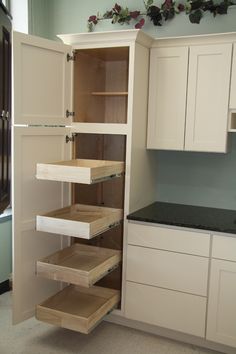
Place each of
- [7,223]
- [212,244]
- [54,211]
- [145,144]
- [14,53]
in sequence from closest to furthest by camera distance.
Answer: [14,53]
[212,244]
[54,211]
[145,144]
[7,223]

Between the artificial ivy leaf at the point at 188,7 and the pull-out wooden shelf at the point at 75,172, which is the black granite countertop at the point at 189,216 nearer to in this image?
the pull-out wooden shelf at the point at 75,172

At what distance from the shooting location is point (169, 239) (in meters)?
2.61

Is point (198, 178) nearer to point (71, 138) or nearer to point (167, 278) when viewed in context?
point (167, 278)

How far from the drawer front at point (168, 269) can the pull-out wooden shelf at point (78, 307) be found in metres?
0.26

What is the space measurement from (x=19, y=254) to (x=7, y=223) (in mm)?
909

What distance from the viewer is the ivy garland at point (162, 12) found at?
2.81m

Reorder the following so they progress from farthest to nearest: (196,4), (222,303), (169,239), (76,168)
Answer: (196,4)
(169,239)
(222,303)
(76,168)

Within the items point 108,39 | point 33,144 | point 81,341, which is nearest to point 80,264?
point 81,341

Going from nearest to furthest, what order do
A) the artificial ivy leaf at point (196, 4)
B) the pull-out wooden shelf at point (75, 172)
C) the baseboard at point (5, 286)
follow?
the pull-out wooden shelf at point (75, 172), the artificial ivy leaf at point (196, 4), the baseboard at point (5, 286)

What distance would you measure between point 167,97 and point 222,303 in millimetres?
1480

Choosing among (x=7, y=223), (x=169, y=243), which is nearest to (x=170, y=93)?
(x=169, y=243)

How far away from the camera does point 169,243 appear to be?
2.61 m

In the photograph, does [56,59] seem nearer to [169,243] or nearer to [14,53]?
[14,53]

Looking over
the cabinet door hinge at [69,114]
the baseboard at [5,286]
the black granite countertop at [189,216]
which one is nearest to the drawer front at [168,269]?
the black granite countertop at [189,216]
